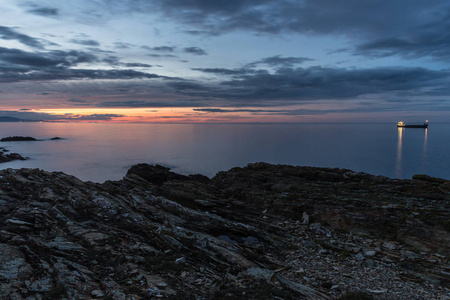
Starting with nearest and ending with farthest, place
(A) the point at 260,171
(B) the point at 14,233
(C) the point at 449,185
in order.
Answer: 1. (B) the point at 14,233
2. (C) the point at 449,185
3. (A) the point at 260,171

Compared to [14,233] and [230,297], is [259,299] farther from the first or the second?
[14,233]

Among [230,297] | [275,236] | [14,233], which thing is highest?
[14,233]

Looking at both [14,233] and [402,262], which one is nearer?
[14,233]

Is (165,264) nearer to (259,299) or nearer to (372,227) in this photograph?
(259,299)

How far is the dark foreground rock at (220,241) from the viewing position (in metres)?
11.0

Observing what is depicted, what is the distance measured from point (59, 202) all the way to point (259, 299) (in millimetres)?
16845

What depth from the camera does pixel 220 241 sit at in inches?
642

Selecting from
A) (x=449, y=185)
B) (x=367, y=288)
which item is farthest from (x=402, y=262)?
(x=449, y=185)

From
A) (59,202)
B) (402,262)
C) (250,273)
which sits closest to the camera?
(250,273)

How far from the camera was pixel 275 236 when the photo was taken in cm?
1873

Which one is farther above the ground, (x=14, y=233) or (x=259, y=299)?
(x=14, y=233)

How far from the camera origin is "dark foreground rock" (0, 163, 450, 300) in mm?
10992

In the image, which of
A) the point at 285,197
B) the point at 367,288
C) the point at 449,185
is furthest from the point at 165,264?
the point at 449,185

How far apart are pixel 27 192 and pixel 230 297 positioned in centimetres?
1921
